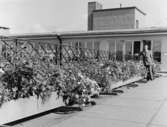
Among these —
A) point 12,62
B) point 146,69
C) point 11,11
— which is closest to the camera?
point 12,62

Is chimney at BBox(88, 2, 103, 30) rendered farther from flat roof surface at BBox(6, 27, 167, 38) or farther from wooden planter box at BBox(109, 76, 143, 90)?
wooden planter box at BBox(109, 76, 143, 90)

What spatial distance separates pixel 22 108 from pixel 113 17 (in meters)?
32.6

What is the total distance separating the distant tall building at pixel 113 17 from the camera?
116ft

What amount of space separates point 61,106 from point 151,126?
2052 millimetres

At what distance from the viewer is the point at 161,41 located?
19.7 m

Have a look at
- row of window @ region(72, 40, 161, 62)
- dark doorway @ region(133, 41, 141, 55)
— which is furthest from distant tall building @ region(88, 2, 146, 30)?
dark doorway @ region(133, 41, 141, 55)

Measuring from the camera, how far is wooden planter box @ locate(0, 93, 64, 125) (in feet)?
14.0

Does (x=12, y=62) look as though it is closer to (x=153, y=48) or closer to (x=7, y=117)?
(x=7, y=117)

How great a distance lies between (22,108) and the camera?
4.62m

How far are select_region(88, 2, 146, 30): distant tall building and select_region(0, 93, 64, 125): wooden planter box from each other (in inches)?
1232

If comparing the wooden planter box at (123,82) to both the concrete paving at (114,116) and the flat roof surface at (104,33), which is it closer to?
the concrete paving at (114,116)

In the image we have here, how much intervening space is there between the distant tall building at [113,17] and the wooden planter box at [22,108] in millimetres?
31305

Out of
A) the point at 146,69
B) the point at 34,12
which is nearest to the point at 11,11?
the point at 34,12

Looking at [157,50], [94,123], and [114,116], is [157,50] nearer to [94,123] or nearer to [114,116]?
[114,116]
